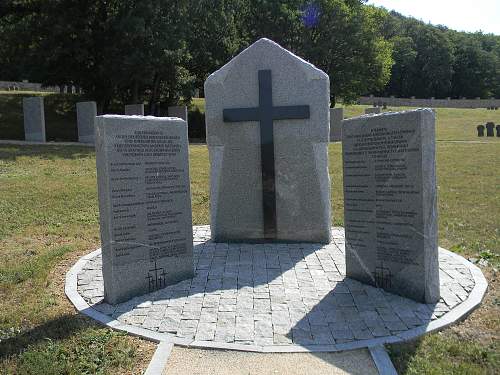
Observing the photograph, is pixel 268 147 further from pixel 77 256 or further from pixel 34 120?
pixel 34 120

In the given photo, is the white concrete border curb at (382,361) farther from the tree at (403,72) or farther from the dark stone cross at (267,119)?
the tree at (403,72)

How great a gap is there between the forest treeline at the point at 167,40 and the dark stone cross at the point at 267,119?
621 inches

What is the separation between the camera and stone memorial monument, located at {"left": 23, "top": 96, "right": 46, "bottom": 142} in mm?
19469

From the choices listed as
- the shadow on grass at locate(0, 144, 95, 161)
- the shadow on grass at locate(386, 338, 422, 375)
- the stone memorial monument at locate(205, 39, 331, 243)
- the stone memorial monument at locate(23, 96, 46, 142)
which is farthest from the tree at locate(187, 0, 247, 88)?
the shadow on grass at locate(386, 338, 422, 375)

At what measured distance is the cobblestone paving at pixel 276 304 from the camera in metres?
4.26

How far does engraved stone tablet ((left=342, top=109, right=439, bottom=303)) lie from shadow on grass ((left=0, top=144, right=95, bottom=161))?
11.9 metres

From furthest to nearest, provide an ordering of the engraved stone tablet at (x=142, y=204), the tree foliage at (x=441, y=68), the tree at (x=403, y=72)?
the tree foliage at (x=441, y=68), the tree at (x=403, y=72), the engraved stone tablet at (x=142, y=204)

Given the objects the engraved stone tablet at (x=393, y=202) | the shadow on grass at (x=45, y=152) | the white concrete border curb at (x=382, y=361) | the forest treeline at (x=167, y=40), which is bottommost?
the white concrete border curb at (x=382, y=361)

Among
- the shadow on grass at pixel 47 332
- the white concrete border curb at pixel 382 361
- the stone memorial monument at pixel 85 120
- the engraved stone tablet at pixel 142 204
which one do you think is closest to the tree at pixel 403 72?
the stone memorial monument at pixel 85 120

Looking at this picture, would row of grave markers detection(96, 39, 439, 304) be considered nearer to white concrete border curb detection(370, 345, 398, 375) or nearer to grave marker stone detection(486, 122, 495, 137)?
white concrete border curb detection(370, 345, 398, 375)

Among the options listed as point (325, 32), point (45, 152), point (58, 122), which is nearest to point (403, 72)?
point (325, 32)

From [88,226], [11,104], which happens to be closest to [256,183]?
[88,226]

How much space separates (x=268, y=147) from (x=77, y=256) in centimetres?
326

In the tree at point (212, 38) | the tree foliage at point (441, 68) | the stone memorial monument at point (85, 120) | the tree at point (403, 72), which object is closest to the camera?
the stone memorial monument at point (85, 120)
